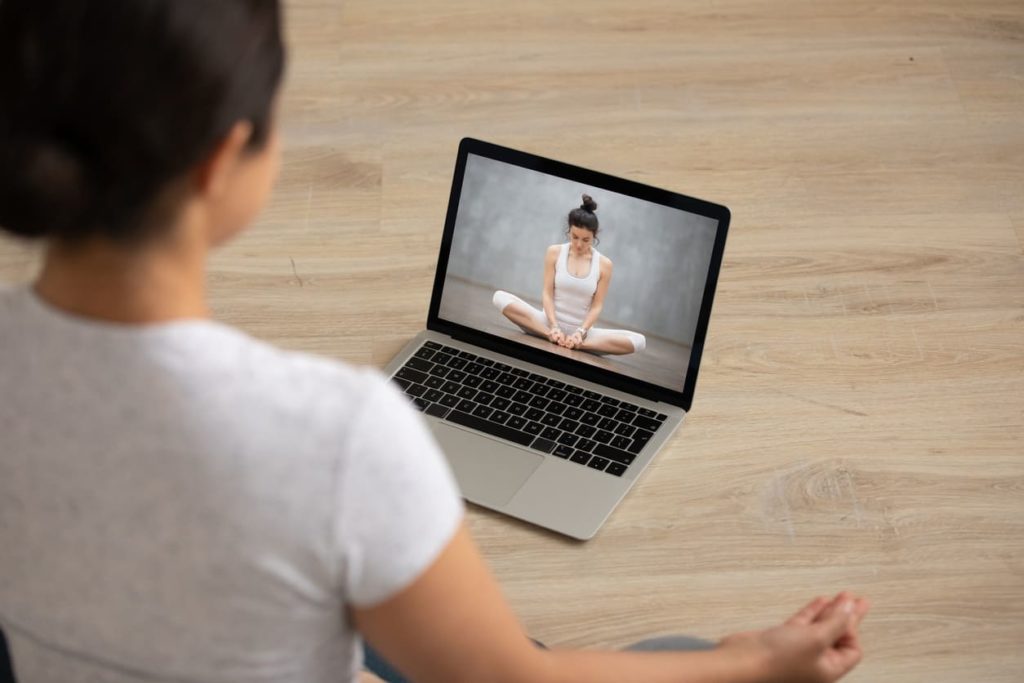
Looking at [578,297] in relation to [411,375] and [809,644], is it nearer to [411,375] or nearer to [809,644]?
[411,375]

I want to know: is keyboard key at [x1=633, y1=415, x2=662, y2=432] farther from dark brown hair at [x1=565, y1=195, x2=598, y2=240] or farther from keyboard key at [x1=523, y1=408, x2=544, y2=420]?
dark brown hair at [x1=565, y1=195, x2=598, y2=240]

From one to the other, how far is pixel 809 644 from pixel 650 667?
0.51 feet

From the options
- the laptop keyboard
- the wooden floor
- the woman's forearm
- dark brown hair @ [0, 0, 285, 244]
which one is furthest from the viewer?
the laptop keyboard

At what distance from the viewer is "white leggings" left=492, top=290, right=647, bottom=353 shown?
1437mm

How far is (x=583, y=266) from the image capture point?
1422 mm

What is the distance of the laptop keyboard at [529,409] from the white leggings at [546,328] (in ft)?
0.20

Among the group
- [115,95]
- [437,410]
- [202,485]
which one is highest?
[115,95]

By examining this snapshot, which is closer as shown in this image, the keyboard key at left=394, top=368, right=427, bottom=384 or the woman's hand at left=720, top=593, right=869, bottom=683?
the woman's hand at left=720, top=593, right=869, bottom=683

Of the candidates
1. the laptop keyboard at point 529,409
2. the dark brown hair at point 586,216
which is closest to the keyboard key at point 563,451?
the laptop keyboard at point 529,409

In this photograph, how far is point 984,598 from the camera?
1299 millimetres

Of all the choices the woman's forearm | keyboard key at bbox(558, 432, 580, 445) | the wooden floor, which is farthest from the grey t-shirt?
keyboard key at bbox(558, 432, 580, 445)

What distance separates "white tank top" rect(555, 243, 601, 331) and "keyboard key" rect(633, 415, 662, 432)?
124 mm

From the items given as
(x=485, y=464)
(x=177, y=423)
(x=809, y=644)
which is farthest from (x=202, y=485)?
(x=485, y=464)

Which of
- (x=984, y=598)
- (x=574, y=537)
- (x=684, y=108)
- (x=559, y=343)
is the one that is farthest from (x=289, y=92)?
(x=984, y=598)
